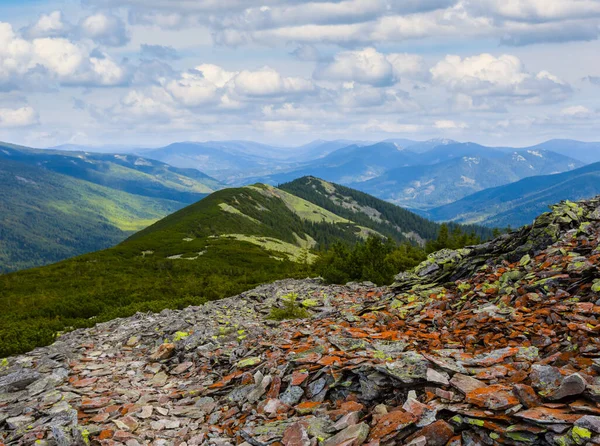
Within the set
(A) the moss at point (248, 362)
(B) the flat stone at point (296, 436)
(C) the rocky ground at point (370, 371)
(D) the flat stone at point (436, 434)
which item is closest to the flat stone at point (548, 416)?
(C) the rocky ground at point (370, 371)

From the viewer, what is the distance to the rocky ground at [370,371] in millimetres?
7805

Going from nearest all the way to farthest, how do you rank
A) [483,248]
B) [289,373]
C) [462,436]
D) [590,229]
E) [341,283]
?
1. [462,436]
2. [289,373]
3. [590,229]
4. [483,248]
5. [341,283]

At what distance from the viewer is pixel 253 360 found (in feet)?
42.7

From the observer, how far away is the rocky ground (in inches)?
307

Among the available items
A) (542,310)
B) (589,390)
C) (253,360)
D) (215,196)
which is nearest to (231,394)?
(253,360)

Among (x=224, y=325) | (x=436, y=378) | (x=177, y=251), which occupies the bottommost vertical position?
(x=177, y=251)

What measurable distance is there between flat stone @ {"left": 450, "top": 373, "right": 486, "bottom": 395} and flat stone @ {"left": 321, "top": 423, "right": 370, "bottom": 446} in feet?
6.93

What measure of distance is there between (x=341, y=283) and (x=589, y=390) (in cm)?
2159

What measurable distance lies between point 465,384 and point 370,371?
2.24m

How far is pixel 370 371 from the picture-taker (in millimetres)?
10055

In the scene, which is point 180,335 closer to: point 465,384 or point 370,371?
point 370,371

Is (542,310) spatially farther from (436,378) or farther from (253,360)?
(253,360)

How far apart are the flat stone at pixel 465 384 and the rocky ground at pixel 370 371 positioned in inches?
1.5

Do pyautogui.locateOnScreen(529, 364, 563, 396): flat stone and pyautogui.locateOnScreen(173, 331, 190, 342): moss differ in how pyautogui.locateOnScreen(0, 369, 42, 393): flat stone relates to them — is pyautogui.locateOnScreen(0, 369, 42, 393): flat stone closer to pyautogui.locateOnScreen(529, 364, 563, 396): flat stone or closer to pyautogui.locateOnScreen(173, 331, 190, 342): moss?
pyautogui.locateOnScreen(173, 331, 190, 342): moss
